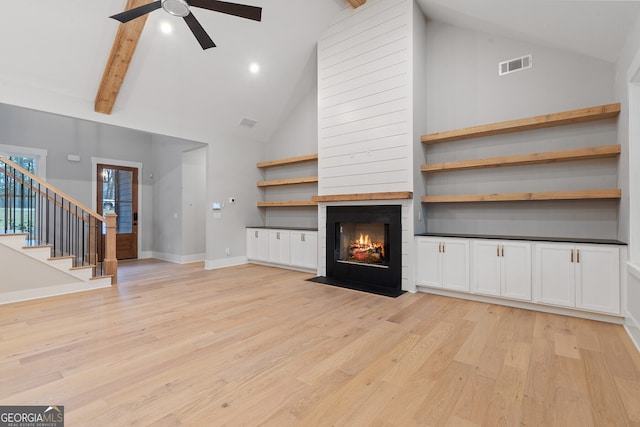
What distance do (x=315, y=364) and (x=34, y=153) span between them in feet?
24.5

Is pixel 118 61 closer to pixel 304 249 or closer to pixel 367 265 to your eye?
pixel 304 249

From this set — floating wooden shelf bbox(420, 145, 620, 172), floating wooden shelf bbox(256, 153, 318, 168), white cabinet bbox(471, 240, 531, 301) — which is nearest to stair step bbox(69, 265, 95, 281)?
floating wooden shelf bbox(256, 153, 318, 168)

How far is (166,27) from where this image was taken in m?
4.39

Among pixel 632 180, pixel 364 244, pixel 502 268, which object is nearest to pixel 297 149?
pixel 364 244

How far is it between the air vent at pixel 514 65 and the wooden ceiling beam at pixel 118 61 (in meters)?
4.74

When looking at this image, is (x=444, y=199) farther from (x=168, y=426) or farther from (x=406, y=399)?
(x=168, y=426)

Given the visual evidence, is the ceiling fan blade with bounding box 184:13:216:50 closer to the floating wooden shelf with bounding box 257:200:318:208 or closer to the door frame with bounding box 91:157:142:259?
the floating wooden shelf with bounding box 257:200:318:208

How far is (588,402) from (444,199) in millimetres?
2881

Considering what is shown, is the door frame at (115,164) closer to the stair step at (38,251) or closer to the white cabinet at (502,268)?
the stair step at (38,251)

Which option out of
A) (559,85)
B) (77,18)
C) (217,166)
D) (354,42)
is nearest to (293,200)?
(217,166)

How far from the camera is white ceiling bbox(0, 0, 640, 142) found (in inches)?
140

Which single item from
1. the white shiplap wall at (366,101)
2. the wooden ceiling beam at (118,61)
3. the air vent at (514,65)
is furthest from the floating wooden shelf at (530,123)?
the wooden ceiling beam at (118,61)

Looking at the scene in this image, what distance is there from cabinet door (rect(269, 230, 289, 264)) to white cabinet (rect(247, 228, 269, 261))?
0.45ft

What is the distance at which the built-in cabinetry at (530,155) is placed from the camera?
3.43 metres
